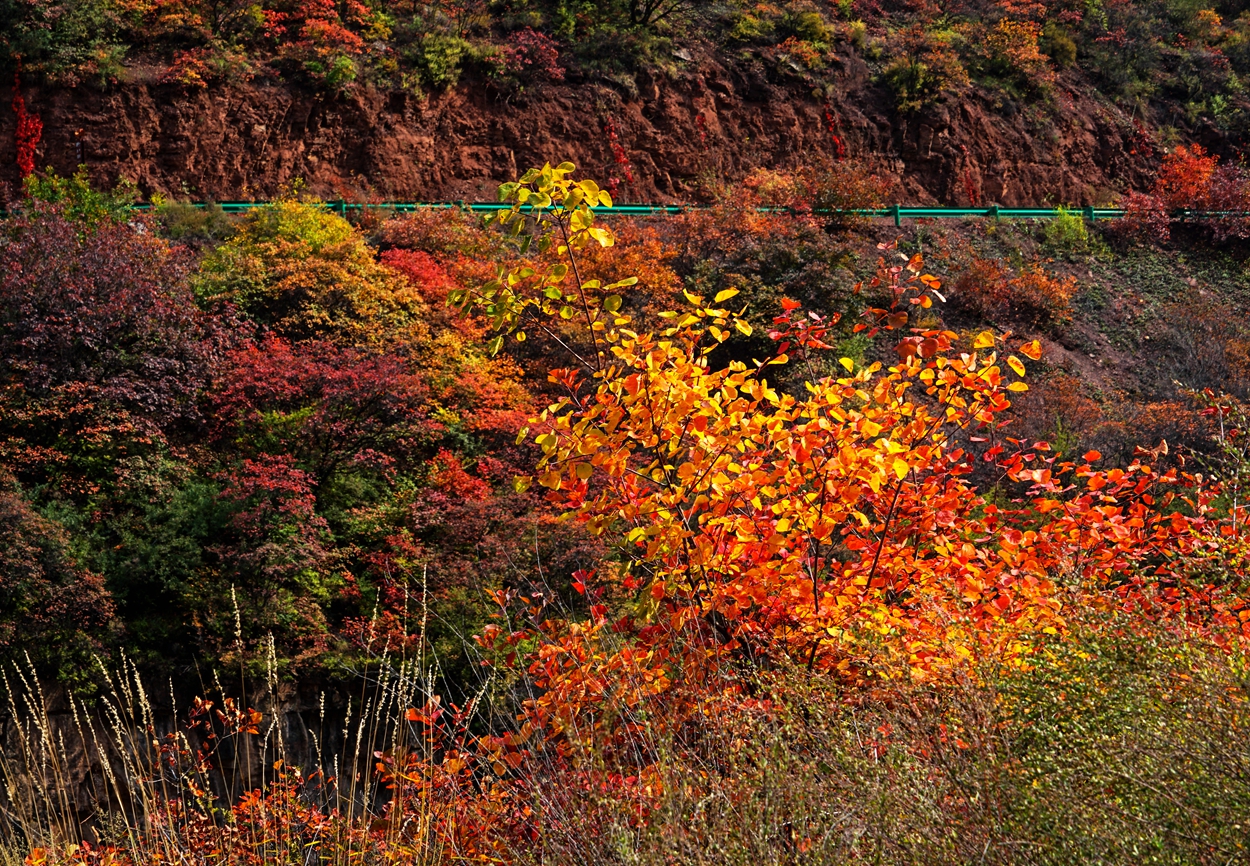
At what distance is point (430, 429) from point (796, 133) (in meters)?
18.3

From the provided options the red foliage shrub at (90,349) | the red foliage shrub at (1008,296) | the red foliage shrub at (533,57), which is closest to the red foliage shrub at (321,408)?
the red foliage shrub at (90,349)

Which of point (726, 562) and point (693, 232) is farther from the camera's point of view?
point (693, 232)

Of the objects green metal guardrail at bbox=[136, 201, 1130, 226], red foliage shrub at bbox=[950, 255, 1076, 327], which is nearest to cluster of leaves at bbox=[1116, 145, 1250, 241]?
green metal guardrail at bbox=[136, 201, 1130, 226]

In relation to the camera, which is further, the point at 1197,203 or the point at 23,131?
the point at 1197,203

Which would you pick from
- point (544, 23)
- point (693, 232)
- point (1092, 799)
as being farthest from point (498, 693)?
point (544, 23)

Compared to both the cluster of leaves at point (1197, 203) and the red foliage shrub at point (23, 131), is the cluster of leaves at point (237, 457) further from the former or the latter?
the cluster of leaves at point (1197, 203)

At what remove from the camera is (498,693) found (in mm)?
8234

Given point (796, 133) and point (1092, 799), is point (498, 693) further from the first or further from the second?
point (796, 133)

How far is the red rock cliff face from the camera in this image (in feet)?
70.9

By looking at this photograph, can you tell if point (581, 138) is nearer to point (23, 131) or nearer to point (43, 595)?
point (23, 131)

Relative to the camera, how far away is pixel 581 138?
83.1ft

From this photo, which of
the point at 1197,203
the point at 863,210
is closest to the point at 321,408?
the point at 863,210

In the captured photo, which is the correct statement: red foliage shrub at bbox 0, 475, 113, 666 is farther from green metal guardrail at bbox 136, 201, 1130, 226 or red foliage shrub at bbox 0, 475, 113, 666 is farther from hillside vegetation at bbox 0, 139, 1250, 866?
green metal guardrail at bbox 136, 201, 1130, 226

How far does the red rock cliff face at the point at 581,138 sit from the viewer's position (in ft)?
70.9
